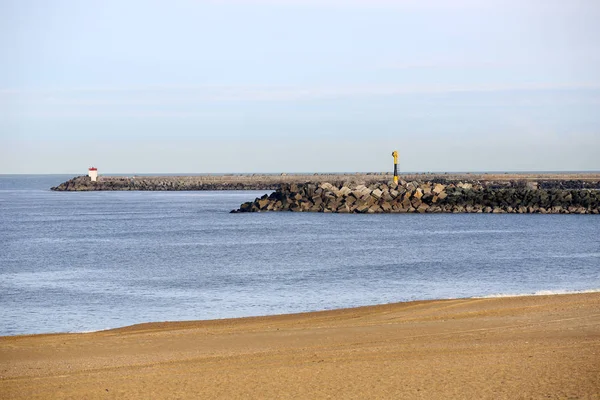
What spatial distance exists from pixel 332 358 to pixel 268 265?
15270 millimetres

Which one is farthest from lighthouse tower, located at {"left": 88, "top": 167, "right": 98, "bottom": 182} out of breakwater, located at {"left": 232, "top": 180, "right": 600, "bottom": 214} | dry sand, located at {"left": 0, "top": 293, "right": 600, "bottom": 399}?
dry sand, located at {"left": 0, "top": 293, "right": 600, "bottom": 399}

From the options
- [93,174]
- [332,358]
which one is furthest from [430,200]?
[93,174]

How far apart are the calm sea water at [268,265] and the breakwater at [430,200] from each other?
3541 millimetres

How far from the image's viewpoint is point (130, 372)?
9641mm

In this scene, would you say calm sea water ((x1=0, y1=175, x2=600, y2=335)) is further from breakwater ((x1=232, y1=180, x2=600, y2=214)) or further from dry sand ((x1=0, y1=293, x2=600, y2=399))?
breakwater ((x1=232, y1=180, x2=600, y2=214))

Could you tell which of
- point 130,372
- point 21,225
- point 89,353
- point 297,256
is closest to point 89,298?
point 89,353

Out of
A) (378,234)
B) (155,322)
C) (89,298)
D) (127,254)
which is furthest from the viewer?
(378,234)

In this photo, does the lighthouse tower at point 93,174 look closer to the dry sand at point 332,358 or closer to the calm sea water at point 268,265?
the calm sea water at point 268,265

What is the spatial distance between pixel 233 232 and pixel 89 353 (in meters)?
29.2

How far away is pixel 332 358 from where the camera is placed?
33.4ft

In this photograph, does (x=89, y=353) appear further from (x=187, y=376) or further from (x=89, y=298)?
(x=89, y=298)

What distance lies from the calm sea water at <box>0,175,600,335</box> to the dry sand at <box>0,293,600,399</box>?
272 centimetres

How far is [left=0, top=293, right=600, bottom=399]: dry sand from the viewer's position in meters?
8.53

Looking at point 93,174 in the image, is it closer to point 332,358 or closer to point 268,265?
point 268,265
